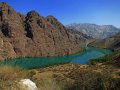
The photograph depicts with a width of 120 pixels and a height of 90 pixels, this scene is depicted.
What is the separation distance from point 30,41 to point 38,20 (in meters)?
21.9

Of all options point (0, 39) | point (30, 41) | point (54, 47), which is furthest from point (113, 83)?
point (54, 47)

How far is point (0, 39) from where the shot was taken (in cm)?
13800

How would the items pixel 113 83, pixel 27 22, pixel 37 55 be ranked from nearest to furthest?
pixel 113 83 < pixel 37 55 < pixel 27 22

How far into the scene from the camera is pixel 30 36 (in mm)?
168375

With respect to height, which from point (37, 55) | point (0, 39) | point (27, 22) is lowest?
point (37, 55)

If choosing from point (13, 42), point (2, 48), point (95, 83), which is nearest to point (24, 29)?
point (13, 42)

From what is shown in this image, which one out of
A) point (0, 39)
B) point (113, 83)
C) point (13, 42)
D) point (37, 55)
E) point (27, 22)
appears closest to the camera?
point (113, 83)

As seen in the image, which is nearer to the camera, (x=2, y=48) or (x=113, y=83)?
(x=113, y=83)

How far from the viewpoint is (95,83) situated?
38.0 ft

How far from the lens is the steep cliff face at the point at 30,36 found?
149 meters

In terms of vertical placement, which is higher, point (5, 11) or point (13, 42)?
point (5, 11)

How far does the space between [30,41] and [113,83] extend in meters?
154

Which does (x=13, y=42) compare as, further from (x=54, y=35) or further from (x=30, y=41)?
(x=54, y=35)

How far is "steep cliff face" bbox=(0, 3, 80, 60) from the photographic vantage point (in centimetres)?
14888
